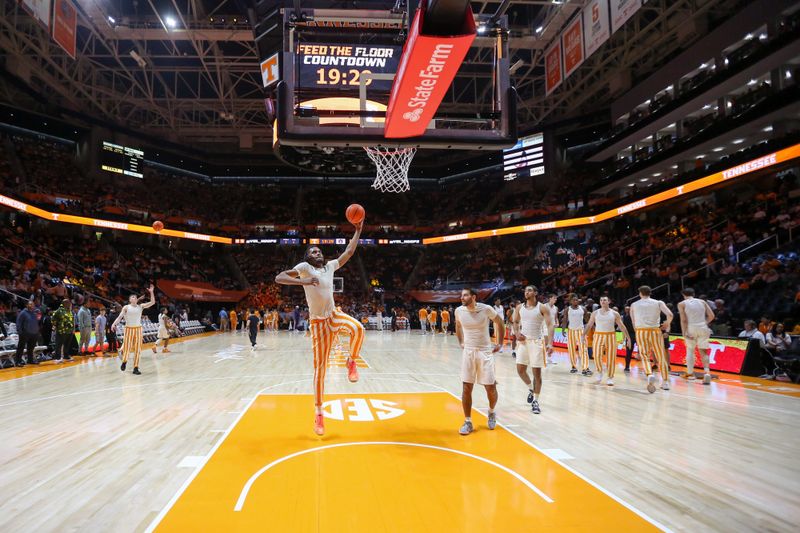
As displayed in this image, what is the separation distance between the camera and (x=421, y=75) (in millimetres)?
5512

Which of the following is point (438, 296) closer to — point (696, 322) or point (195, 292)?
point (195, 292)

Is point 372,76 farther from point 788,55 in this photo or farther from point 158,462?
point 788,55

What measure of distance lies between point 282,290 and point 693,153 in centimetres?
2659

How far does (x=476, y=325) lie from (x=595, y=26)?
10598 mm

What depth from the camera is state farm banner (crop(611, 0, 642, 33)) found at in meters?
10.9

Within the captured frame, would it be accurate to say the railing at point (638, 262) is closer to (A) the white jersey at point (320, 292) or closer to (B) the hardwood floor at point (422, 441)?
(B) the hardwood floor at point (422, 441)

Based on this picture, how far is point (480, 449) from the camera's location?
15.3 ft

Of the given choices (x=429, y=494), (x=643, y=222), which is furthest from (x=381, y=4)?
(x=643, y=222)

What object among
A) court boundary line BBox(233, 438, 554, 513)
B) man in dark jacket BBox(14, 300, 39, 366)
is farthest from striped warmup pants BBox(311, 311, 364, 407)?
man in dark jacket BBox(14, 300, 39, 366)

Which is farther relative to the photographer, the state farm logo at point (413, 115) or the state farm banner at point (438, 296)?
the state farm banner at point (438, 296)

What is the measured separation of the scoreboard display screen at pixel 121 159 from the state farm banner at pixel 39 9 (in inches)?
801

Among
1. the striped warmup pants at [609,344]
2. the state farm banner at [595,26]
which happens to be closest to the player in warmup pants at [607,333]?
the striped warmup pants at [609,344]

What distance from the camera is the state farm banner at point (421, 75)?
486 centimetres

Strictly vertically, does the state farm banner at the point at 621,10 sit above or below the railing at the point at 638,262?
above
